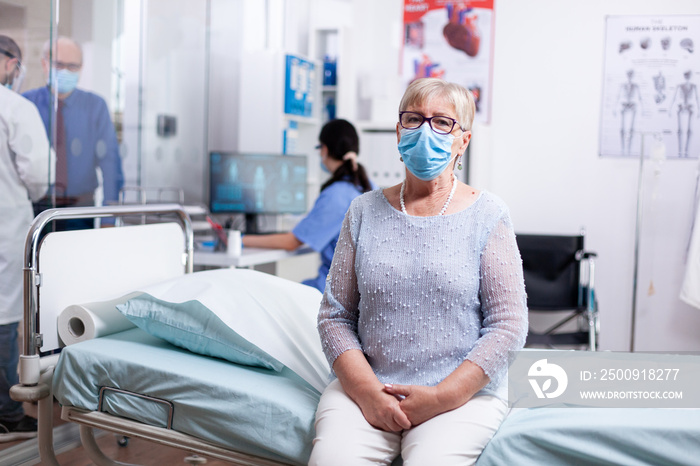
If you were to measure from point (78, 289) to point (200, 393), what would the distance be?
1.90ft

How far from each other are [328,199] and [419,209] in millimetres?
1379

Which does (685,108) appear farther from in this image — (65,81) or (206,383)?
(206,383)

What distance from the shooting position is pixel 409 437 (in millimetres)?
1436

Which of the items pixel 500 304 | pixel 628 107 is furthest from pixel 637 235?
pixel 500 304

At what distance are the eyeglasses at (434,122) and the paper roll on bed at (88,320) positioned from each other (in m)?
0.91

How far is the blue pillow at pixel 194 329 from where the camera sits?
5.85 feet

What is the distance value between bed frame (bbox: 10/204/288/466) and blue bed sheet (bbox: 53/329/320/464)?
0.03 meters

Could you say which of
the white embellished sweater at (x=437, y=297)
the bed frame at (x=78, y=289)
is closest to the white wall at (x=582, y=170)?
the bed frame at (x=78, y=289)

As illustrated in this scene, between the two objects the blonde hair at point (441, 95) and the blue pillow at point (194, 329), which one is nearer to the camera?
the blonde hair at point (441, 95)

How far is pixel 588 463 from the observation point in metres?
1.40

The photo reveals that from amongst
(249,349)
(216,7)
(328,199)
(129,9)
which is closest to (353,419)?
(249,349)

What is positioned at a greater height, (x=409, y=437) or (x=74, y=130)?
(x=74, y=130)

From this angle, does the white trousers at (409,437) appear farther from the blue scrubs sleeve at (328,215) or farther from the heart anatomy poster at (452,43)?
the heart anatomy poster at (452,43)

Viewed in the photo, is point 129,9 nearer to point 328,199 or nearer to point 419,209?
point 328,199
